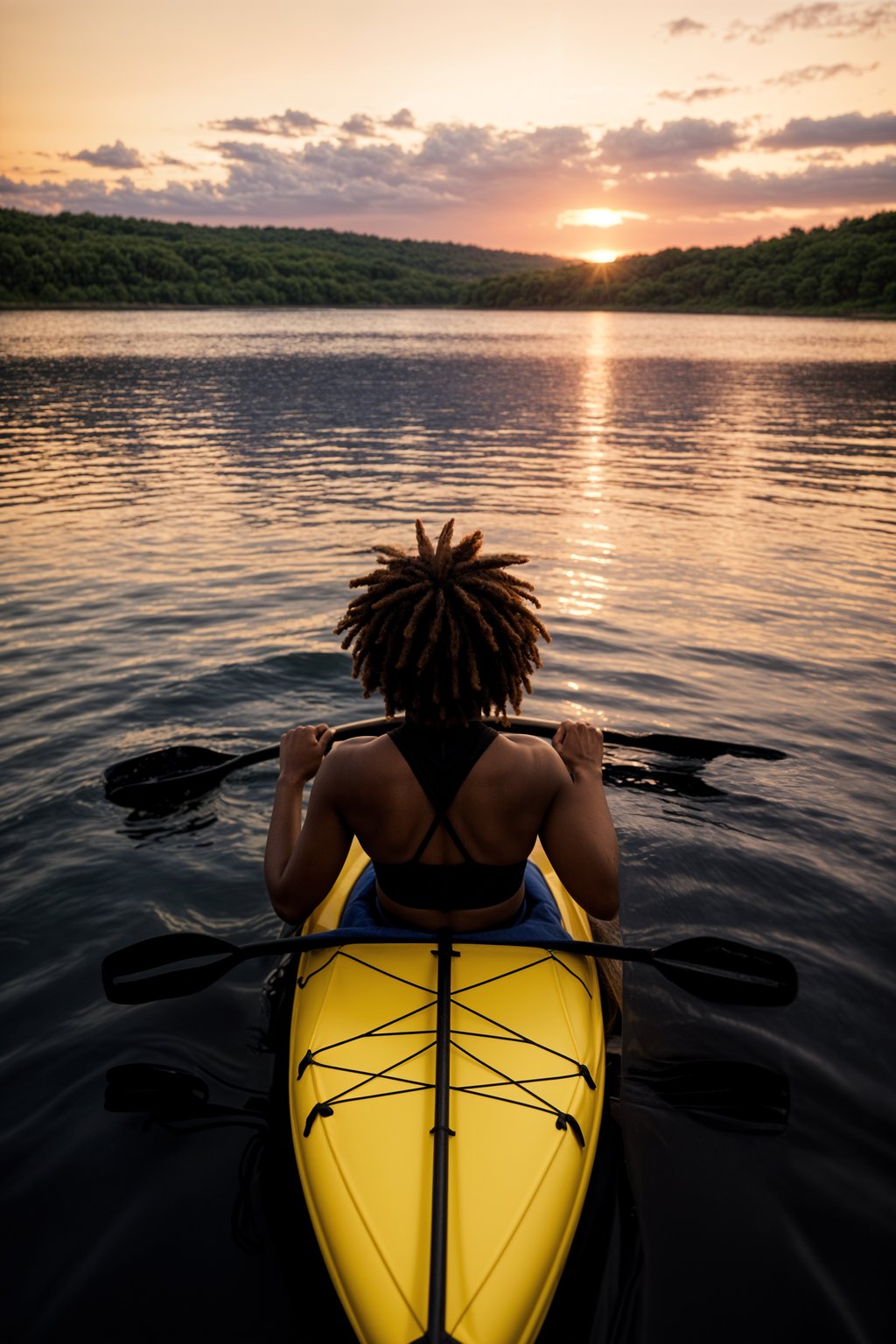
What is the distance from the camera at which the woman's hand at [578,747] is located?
343 centimetres

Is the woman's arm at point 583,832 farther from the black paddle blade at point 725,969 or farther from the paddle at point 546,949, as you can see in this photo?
the black paddle blade at point 725,969

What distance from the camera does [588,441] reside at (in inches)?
960

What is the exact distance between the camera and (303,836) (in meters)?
3.29

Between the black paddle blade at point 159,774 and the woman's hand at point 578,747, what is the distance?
3.50 meters

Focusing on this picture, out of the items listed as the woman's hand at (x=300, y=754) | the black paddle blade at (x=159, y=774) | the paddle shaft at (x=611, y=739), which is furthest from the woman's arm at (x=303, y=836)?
the black paddle blade at (x=159, y=774)

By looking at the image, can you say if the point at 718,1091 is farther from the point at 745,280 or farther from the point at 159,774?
the point at 745,280

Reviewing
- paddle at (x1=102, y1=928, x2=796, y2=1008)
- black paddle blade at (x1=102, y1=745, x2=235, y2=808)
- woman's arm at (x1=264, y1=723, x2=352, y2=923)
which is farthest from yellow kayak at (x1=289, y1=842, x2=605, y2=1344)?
black paddle blade at (x1=102, y1=745, x2=235, y2=808)

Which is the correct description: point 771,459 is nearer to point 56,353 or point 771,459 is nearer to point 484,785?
point 484,785

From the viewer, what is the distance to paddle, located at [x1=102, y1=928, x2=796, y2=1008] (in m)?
3.42

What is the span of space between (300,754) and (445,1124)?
1.62 metres

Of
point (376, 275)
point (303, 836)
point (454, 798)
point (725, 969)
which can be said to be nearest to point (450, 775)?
point (454, 798)

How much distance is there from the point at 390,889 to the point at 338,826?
40 centimetres

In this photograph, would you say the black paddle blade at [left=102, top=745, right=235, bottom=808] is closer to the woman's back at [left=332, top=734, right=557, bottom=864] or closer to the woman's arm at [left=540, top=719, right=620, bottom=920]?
the woman's back at [left=332, top=734, right=557, bottom=864]

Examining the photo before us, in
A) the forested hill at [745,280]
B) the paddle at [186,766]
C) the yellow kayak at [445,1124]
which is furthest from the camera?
the forested hill at [745,280]
